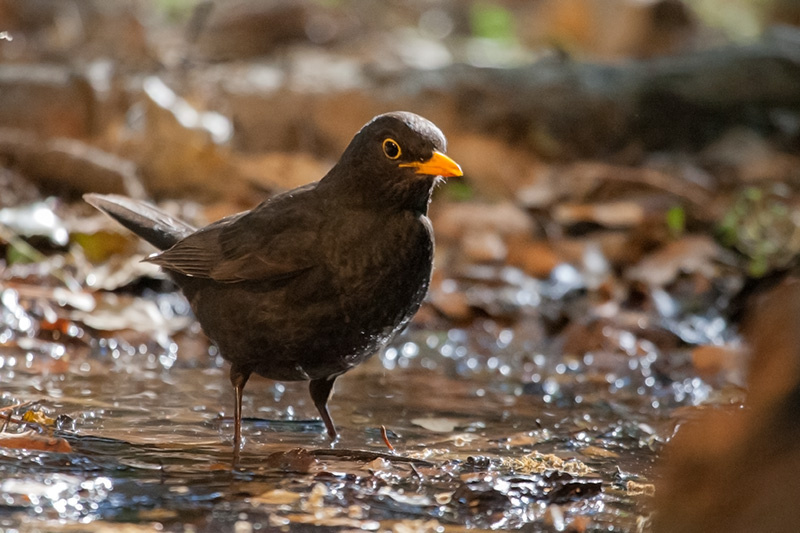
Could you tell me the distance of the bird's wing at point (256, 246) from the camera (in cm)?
395

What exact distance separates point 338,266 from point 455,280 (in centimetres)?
269

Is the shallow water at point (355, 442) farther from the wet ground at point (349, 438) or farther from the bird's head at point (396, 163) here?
the bird's head at point (396, 163)

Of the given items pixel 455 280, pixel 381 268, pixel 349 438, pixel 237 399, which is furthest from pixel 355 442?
pixel 455 280

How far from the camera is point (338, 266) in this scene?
3.84 metres

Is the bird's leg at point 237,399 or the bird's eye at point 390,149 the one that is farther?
the bird's eye at point 390,149

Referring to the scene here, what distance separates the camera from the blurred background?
2.96 m

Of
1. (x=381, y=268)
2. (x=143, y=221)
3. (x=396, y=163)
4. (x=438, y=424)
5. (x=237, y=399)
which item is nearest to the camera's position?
(x=381, y=268)

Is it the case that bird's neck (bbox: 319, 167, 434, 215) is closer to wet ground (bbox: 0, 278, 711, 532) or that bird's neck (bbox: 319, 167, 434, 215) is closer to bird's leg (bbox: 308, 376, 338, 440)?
bird's leg (bbox: 308, 376, 338, 440)

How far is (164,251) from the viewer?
4695mm

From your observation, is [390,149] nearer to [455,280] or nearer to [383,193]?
[383,193]

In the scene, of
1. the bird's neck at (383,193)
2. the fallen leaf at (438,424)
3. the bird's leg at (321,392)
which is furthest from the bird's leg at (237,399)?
the bird's neck at (383,193)

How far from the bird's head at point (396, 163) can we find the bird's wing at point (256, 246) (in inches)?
9.6

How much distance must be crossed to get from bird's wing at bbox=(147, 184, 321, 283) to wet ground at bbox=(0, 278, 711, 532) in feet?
1.95

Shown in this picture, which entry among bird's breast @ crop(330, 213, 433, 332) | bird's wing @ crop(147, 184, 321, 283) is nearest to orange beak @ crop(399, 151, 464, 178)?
bird's breast @ crop(330, 213, 433, 332)
